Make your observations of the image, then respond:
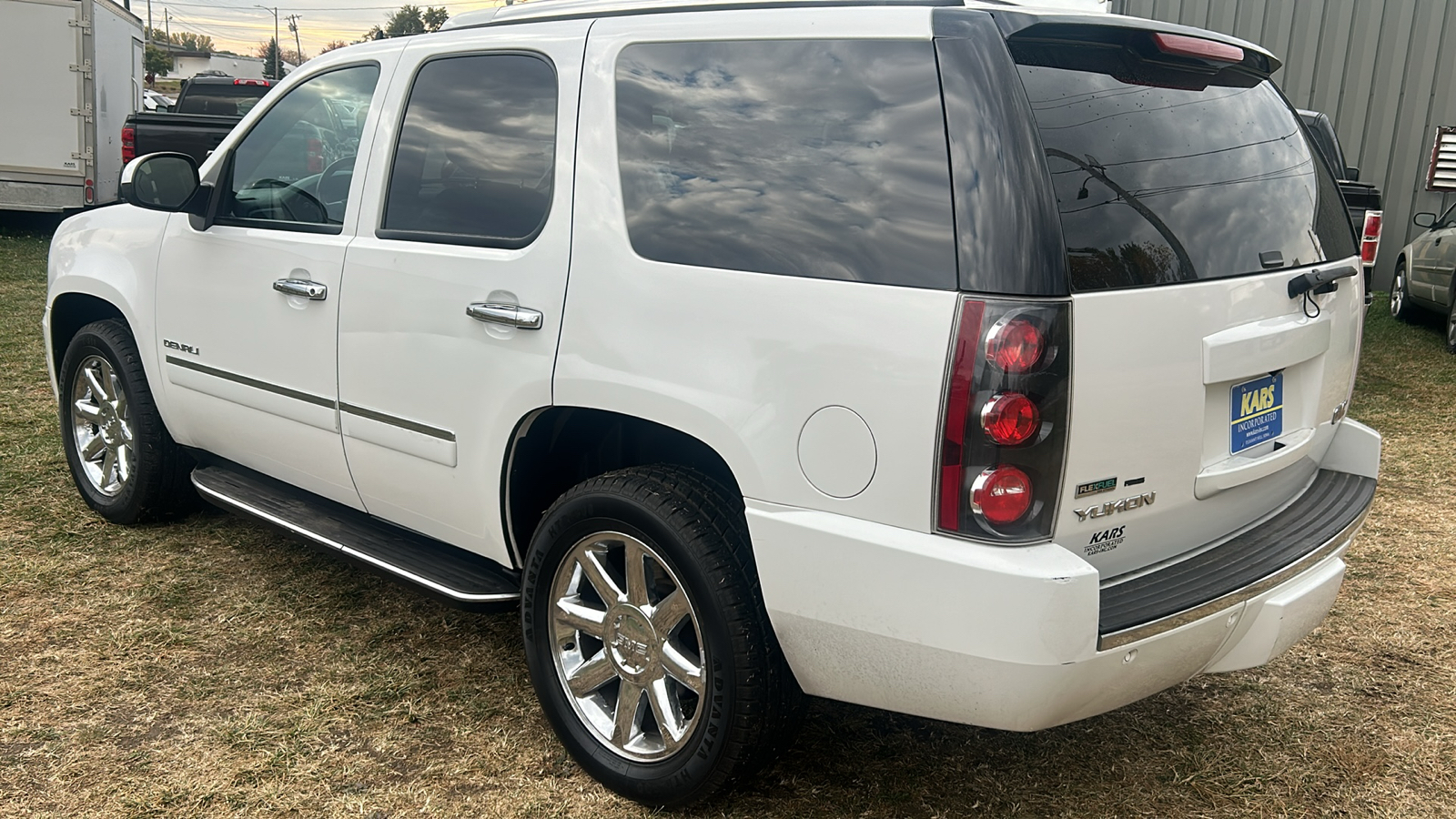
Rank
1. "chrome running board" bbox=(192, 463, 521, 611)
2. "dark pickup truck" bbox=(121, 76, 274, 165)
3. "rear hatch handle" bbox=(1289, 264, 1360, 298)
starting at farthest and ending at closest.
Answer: "dark pickup truck" bbox=(121, 76, 274, 165) < "chrome running board" bbox=(192, 463, 521, 611) < "rear hatch handle" bbox=(1289, 264, 1360, 298)

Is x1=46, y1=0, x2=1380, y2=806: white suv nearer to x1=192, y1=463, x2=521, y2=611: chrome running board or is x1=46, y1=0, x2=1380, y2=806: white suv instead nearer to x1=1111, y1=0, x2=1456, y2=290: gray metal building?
x1=192, y1=463, x2=521, y2=611: chrome running board

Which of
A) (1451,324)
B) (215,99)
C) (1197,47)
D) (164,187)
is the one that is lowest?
(1451,324)

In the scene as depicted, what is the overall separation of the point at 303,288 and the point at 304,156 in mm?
574

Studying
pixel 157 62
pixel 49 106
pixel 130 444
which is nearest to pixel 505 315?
pixel 130 444

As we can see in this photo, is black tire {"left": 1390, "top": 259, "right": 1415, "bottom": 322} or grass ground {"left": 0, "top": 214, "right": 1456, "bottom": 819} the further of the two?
black tire {"left": 1390, "top": 259, "right": 1415, "bottom": 322}

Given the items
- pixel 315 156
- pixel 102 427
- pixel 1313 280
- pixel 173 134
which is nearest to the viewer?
pixel 1313 280

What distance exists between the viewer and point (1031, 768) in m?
3.04

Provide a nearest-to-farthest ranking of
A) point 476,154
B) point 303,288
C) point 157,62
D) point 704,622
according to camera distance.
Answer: point 704,622, point 476,154, point 303,288, point 157,62

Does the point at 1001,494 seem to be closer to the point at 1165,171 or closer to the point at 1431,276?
the point at 1165,171

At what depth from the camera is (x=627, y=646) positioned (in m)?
2.83

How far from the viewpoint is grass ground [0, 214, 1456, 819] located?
286 cm

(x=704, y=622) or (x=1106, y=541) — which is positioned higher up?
(x=1106, y=541)

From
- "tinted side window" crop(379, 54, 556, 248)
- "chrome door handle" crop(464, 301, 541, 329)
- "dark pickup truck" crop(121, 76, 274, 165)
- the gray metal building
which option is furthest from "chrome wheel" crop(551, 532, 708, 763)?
the gray metal building

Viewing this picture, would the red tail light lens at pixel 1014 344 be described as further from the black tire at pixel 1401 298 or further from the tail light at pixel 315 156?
the black tire at pixel 1401 298
